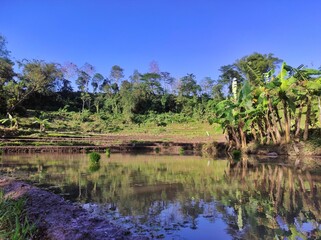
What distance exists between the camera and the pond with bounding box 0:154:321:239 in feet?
15.6

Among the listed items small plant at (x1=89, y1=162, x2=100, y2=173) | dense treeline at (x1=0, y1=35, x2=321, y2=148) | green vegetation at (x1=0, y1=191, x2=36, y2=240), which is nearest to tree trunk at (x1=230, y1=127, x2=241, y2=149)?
dense treeline at (x1=0, y1=35, x2=321, y2=148)

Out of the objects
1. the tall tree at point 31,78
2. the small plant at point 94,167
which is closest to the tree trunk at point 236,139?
the small plant at point 94,167

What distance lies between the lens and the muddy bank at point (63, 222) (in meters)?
4.18

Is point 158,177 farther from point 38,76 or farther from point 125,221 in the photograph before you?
point 38,76

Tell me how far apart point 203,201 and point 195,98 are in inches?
1864

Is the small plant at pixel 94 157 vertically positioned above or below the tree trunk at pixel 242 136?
below

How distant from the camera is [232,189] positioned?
798 centimetres

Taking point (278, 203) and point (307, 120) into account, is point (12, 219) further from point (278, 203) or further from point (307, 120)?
point (307, 120)

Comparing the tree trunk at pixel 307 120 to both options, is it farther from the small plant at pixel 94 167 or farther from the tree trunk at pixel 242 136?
the small plant at pixel 94 167

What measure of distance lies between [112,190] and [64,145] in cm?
1708

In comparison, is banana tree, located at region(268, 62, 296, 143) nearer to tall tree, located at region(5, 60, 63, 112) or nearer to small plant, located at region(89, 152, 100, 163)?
small plant, located at region(89, 152, 100, 163)

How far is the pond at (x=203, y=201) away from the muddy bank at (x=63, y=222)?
421mm

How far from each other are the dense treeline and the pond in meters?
8.12

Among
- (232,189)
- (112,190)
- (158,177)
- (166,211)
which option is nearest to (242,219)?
(166,211)
